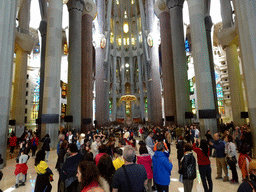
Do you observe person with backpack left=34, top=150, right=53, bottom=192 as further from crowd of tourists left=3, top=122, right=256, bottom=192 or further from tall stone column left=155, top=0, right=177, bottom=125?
tall stone column left=155, top=0, right=177, bottom=125

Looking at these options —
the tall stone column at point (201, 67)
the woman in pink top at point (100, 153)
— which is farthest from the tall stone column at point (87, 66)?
the woman in pink top at point (100, 153)

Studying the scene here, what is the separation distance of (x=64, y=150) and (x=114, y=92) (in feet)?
122

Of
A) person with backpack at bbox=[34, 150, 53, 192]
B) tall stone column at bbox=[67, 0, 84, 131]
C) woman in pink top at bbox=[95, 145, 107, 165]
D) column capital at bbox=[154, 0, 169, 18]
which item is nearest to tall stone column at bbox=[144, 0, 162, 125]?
column capital at bbox=[154, 0, 169, 18]

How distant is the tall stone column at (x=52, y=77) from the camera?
11023 mm

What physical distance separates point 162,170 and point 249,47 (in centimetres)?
693

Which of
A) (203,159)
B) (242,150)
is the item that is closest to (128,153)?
(203,159)

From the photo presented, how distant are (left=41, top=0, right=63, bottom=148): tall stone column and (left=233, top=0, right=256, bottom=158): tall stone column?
10.4m

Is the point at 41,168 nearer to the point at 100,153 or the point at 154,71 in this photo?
the point at 100,153

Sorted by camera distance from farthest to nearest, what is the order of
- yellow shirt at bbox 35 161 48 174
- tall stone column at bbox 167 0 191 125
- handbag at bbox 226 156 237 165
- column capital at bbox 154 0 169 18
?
1. column capital at bbox 154 0 169 18
2. tall stone column at bbox 167 0 191 125
3. handbag at bbox 226 156 237 165
4. yellow shirt at bbox 35 161 48 174

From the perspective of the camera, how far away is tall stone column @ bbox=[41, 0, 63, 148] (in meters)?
11.0

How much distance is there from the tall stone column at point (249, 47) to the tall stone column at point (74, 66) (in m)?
13.0

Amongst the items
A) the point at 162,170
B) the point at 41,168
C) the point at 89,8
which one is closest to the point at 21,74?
the point at 89,8

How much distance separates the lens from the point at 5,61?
7172 mm

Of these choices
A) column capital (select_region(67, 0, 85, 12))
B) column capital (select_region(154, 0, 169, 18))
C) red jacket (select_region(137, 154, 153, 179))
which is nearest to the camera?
red jacket (select_region(137, 154, 153, 179))
